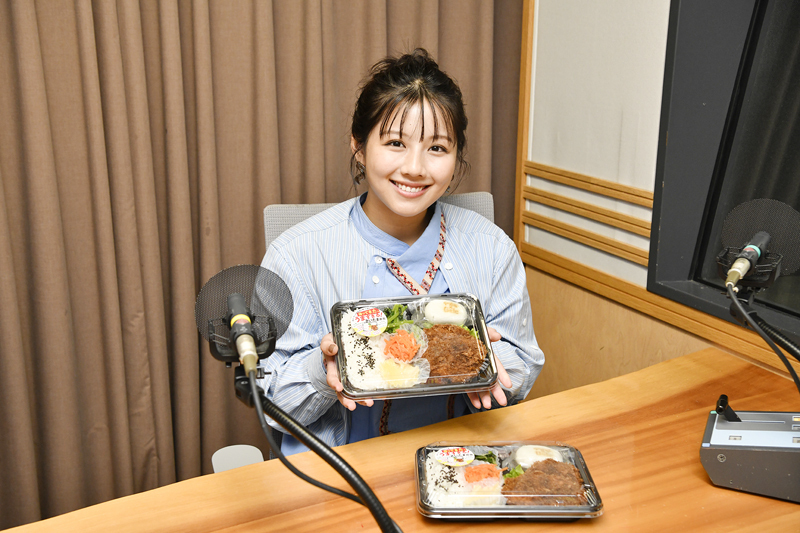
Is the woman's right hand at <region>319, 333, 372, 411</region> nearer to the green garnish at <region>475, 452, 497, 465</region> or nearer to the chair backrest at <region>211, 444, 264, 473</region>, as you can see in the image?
the green garnish at <region>475, 452, 497, 465</region>

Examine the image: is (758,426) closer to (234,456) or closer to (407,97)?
(407,97)

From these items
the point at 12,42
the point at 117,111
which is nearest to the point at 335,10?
the point at 117,111

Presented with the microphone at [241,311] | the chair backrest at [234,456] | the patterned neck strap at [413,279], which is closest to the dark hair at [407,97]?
the patterned neck strap at [413,279]

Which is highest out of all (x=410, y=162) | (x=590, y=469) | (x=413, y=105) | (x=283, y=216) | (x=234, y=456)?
(x=413, y=105)

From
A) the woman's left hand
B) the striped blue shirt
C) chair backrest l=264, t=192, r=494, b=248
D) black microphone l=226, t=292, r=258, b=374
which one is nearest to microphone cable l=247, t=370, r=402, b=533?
black microphone l=226, t=292, r=258, b=374

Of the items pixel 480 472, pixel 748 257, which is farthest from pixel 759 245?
pixel 480 472

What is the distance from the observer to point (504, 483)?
3.29ft

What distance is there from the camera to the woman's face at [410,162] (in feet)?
4.57

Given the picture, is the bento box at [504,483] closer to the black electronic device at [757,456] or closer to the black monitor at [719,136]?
the black electronic device at [757,456]

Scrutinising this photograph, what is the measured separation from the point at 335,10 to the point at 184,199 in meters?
0.77

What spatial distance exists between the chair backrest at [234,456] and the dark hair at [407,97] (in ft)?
3.36

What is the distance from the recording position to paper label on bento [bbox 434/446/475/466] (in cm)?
104

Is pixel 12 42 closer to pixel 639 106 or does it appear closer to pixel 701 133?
pixel 639 106

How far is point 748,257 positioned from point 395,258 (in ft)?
2.56
